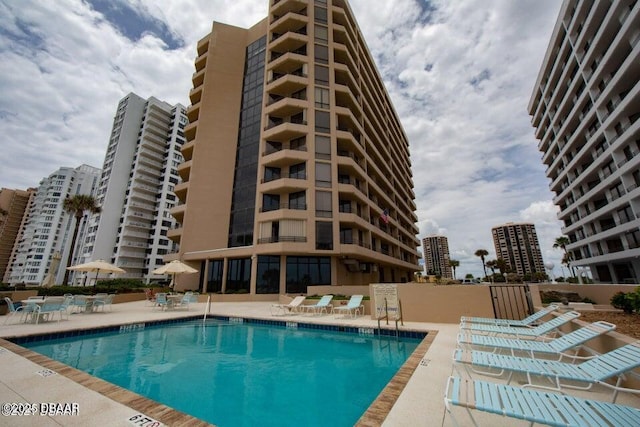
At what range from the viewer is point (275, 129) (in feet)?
80.1

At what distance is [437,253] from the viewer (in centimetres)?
12262

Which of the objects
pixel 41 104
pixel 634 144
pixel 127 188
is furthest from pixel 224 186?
pixel 127 188

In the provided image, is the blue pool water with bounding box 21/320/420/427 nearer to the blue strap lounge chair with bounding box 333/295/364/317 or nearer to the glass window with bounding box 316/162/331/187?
the blue strap lounge chair with bounding box 333/295/364/317

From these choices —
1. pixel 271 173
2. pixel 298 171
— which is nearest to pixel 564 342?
pixel 298 171

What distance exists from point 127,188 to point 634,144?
261 ft

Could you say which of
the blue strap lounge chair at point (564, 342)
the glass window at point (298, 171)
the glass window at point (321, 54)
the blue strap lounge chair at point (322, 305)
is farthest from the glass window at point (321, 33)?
the blue strap lounge chair at point (564, 342)

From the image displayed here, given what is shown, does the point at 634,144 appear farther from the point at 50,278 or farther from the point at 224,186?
the point at 50,278

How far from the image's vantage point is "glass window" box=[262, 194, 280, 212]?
24389 millimetres

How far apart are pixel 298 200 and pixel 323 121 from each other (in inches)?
331

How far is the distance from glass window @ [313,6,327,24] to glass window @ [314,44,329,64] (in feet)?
11.0

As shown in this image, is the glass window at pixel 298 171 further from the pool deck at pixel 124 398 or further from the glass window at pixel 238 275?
the pool deck at pixel 124 398

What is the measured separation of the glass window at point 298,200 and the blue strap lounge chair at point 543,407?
821 inches

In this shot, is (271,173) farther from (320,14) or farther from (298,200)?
(320,14)

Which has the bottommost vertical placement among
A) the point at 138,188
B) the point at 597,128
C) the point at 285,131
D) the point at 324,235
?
the point at 324,235
